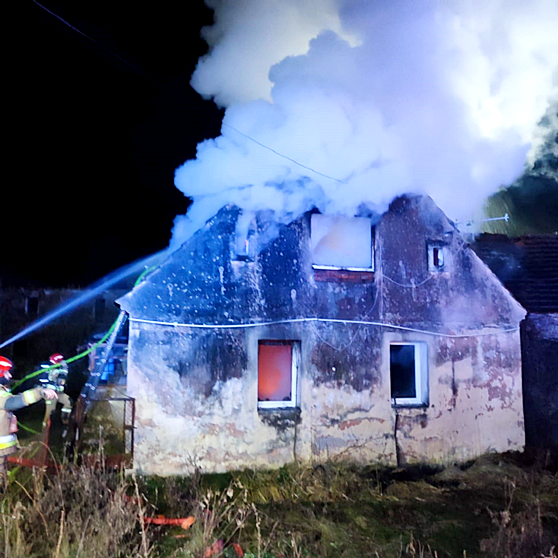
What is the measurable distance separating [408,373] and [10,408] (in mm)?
6766

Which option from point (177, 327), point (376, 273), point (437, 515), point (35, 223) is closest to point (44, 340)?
point (35, 223)

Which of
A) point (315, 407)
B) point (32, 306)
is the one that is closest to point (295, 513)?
point (315, 407)

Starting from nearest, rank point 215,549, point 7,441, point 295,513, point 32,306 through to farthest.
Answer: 1. point 215,549
2. point 7,441
3. point 295,513
4. point 32,306

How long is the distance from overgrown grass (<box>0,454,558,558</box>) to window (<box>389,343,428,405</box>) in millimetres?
1285

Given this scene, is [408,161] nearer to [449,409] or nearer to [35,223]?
[449,409]

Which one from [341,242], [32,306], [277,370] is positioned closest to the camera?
[277,370]

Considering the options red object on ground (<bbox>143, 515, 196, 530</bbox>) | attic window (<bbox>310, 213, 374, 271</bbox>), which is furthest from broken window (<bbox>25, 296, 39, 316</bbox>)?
red object on ground (<bbox>143, 515, 196, 530</bbox>)

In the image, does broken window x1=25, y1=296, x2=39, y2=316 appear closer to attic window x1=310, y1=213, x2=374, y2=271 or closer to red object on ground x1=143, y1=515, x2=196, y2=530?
attic window x1=310, y1=213, x2=374, y2=271

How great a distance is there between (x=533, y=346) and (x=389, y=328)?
357 cm

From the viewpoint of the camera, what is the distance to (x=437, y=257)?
907 centimetres

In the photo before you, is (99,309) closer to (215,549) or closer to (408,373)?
(408,373)

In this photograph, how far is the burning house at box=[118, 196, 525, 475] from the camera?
7207 millimetres

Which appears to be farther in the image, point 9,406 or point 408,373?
point 408,373

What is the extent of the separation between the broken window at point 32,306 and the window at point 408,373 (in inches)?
641
